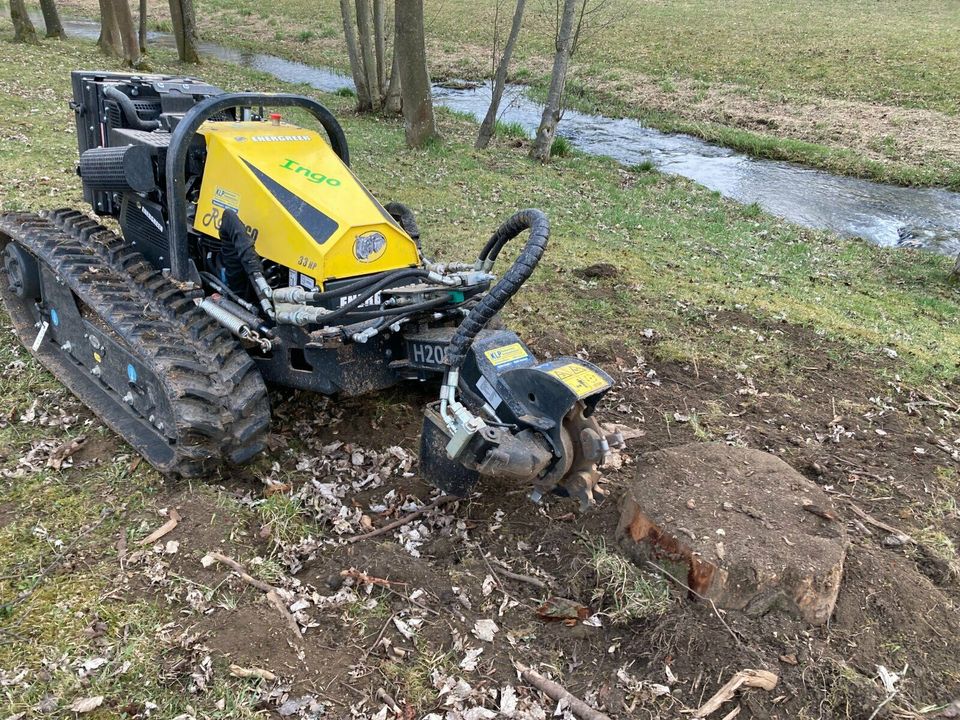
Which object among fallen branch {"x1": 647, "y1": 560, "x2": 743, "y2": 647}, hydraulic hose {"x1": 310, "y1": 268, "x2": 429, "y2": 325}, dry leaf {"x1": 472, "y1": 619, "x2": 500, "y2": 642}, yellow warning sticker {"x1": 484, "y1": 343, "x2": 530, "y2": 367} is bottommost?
dry leaf {"x1": 472, "y1": 619, "x2": 500, "y2": 642}

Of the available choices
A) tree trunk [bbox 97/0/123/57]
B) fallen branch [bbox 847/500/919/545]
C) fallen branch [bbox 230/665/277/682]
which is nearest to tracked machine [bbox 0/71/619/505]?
fallen branch [bbox 230/665/277/682]

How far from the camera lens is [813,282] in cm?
860

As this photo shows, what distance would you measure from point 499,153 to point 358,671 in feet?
39.5

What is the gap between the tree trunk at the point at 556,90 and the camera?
13008 mm

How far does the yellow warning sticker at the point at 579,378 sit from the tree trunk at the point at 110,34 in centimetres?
1909

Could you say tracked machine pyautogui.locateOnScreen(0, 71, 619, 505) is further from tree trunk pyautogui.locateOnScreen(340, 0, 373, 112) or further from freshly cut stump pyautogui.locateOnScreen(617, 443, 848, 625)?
tree trunk pyautogui.locateOnScreen(340, 0, 373, 112)

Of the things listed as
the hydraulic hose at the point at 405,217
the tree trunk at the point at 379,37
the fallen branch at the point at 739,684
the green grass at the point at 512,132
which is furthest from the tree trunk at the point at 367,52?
the fallen branch at the point at 739,684

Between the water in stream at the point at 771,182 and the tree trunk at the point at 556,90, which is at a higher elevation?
the tree trunk at the point at 556,90

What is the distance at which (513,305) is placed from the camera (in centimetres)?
702

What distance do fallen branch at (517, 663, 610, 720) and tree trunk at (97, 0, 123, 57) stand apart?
19.9 metres

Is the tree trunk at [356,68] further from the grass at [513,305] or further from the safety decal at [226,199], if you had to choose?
the safety decal at [226,199]

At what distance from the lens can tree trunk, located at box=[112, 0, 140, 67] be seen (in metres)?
16.7

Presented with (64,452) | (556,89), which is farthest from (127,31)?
(64,452)

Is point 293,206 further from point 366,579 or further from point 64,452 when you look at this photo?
point 366,579
